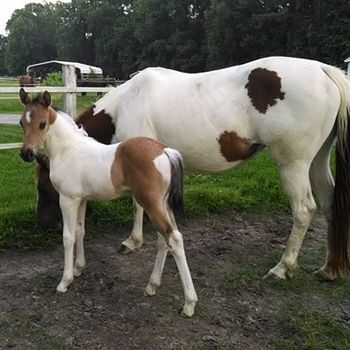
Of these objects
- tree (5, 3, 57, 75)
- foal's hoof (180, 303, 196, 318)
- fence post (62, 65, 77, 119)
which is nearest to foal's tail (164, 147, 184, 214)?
foal's hoof (180, 303, 196, 318)

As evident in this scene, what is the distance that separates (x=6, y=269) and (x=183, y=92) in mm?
2133

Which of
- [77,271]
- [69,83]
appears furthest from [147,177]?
[69,83]

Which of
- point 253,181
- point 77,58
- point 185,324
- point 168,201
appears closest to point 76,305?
point 185,324

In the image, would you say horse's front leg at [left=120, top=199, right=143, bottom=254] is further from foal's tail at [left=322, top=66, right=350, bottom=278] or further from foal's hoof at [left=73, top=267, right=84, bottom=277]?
foal's tail at [left=322, top=66, right=350, bottom=278]

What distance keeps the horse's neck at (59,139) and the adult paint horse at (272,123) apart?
72 cm

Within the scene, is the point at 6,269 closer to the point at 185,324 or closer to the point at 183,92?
the point at 185,324

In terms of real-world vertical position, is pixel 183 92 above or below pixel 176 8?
below

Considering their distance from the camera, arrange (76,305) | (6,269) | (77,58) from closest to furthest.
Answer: (76,305) < (6,269) < (77,58)

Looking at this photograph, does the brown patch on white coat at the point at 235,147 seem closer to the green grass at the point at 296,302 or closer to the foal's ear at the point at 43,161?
the green grass at the point at 296,302

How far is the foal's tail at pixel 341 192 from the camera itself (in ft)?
11.8

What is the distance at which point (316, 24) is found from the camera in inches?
1503

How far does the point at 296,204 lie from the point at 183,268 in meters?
1.22

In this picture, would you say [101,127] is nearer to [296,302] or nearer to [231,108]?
[231,108]

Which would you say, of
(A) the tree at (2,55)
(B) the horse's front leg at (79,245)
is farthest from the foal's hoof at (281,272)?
(A) the tree at (2,55)
